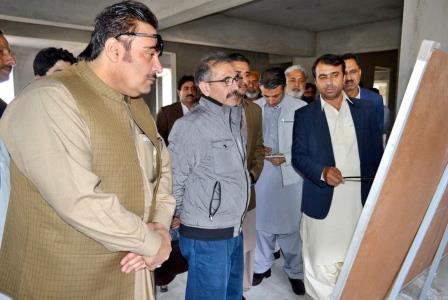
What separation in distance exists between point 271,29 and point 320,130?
663 cm

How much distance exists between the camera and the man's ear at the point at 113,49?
1045 millimetres

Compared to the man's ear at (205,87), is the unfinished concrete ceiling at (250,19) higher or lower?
higher

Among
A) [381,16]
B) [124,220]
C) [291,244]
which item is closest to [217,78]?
[124,220]

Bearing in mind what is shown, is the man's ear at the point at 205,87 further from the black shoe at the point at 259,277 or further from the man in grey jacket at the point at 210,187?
the black shoe at the point at 259,277

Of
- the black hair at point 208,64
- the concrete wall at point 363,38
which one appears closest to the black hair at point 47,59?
the black hair at point 208,64

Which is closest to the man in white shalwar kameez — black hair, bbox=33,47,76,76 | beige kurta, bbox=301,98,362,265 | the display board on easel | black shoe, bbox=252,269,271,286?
beige kurta, bbox=301,98,362,265

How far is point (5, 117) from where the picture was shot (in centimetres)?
95

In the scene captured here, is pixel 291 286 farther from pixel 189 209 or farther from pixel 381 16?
pixel 381 16

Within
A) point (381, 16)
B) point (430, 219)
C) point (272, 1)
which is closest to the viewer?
point (430, 219)

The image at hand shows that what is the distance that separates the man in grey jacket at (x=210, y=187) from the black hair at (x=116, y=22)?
684 millimetres

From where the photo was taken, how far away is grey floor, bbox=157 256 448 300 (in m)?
2.44

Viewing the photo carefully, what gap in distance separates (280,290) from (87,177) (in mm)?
2088

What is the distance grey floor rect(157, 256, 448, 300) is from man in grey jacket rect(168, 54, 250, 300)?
0.85 meters

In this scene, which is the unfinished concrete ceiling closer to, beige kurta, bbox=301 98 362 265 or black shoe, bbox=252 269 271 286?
beige kurta, bbox=301 98 362 265
